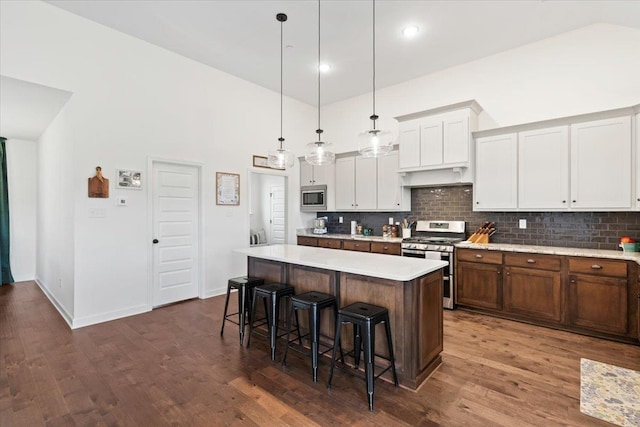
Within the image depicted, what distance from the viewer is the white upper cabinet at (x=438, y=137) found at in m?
4.25

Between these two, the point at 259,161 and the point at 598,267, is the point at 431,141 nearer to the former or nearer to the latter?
the point at 598,267

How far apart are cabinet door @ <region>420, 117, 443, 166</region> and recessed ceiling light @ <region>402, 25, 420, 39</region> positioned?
1.14 m

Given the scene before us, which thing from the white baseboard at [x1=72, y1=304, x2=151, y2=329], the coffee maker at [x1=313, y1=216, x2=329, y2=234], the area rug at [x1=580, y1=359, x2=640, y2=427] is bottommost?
the area rug at [x1=580, y1=359, x2=640, y2=427]

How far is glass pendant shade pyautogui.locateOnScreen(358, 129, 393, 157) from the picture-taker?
3.16m

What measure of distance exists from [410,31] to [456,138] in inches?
59.2

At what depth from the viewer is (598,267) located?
3244 mm

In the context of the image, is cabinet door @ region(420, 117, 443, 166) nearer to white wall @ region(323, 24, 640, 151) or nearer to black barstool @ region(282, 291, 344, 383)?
white wall @ region(323, 24, 640, 151)

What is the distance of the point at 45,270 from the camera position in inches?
211

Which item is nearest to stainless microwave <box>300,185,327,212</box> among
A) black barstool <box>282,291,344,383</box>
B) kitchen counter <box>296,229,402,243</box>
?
kitchen counter <box>296,229,402,243</box>

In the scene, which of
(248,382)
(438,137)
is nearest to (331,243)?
(438,137)

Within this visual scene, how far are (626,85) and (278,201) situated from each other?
19.9 ft

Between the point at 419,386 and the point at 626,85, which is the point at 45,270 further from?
the point at 626,85

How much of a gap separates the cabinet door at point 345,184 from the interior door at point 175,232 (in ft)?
8.13

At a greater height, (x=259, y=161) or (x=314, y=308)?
(x=259, y=161)
